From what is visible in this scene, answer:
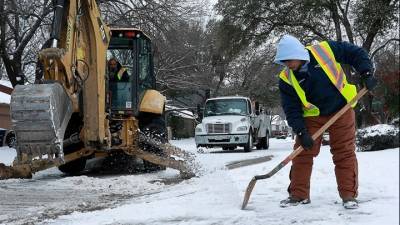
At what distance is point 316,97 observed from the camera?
5816 mm

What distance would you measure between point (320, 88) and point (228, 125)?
1439 centimetres

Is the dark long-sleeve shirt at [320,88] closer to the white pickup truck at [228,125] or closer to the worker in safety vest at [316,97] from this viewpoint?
the worker in safety vest at [316,97]

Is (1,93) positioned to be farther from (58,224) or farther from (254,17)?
(58,224)

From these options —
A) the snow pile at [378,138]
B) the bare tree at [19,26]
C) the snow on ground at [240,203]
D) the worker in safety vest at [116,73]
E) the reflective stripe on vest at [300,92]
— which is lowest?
the snow on ground at [240,203]

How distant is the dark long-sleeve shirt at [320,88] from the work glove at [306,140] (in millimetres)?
67

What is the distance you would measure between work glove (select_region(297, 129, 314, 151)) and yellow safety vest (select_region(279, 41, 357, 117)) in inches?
13.0

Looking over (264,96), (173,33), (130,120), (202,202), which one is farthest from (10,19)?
(264,96)

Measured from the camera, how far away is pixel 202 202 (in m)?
6.26

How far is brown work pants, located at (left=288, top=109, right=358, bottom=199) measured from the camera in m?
5.59

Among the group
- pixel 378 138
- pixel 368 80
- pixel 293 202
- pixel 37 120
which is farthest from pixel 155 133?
pixel 368 80

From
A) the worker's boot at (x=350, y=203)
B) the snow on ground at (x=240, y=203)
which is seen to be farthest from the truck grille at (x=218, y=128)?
the worker's boot at (x=350, y=203)

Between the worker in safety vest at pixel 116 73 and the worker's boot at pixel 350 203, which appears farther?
the worker in safety vest at pixel 116 73

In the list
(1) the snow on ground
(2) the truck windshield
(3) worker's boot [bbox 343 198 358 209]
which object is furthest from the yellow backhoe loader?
(2) the truck windshield

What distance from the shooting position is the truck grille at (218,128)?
20.1m
